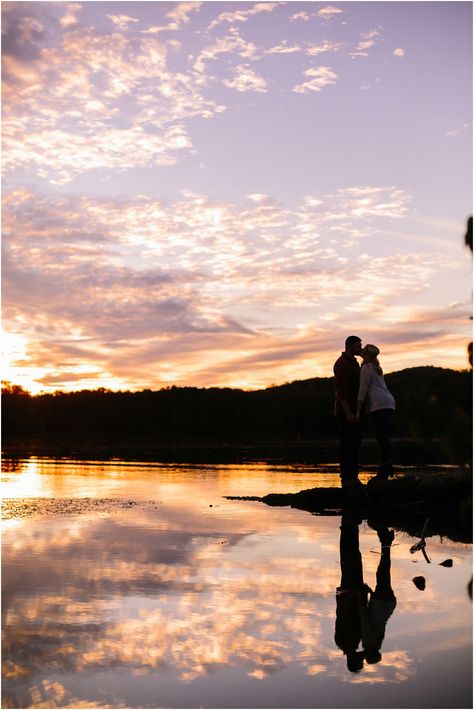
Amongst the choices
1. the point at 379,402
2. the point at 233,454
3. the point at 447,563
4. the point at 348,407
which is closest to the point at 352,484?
the point at 348,407

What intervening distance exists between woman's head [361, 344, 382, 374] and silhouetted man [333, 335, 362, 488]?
276mm

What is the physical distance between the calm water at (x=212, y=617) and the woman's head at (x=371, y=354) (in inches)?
91.4

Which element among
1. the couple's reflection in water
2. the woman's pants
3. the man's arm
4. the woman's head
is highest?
the woman's head

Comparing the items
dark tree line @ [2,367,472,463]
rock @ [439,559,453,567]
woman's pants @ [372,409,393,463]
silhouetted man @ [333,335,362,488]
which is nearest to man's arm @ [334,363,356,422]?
silhouetted man @ [333,335,362,488]

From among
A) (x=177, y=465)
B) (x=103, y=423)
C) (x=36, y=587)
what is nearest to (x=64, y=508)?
(x=36, y=587)

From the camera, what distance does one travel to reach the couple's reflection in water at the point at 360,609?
13.6ft

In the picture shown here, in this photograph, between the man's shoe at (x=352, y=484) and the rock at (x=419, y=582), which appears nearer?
the rock at (x=419, y=582)

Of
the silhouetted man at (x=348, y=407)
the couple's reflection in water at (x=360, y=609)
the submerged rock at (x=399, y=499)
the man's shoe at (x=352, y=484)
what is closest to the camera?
the couple's reflection in water at (x=360, y=609)

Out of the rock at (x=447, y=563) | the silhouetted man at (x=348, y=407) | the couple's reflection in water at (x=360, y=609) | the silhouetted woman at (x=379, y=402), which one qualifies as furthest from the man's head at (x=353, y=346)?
the rock at (x=447, y=563)

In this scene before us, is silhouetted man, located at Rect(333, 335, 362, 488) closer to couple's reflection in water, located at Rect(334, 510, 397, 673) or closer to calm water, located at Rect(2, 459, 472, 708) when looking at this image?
calm water, located at Rect(2, 459, 472, 708)

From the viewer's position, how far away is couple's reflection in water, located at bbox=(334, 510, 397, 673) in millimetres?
4148

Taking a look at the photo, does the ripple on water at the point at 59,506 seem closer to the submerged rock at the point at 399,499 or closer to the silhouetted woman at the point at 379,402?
the submerged rock at the point at 399,499

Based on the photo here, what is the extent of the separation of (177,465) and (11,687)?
52.2 ft

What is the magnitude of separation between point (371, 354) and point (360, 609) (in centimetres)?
609
